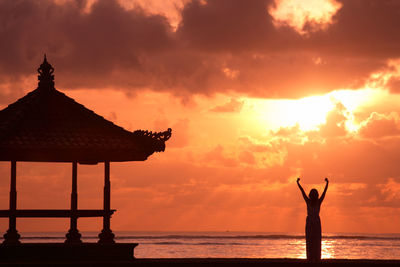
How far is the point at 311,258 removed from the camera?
75.3 feet

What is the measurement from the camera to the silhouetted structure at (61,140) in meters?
25.8

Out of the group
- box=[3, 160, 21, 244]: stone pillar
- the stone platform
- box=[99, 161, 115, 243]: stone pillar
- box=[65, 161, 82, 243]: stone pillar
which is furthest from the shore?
box=[99, 161, 115, 243]: stone pillar

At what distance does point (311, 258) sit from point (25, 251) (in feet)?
29.3

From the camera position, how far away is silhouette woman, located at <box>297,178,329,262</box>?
75.8ft

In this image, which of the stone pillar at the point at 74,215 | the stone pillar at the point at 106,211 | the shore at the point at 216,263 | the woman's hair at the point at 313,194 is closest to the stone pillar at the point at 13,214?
the stone pillar at the point at 74,215

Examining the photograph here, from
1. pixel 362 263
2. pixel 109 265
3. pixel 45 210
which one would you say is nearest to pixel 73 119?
pixel 45 210

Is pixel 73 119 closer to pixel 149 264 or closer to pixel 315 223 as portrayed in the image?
pixel 149 264

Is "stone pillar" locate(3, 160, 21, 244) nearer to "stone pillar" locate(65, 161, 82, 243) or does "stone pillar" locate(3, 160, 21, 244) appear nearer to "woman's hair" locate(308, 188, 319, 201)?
"stone pillar" locate(65, 161, 82, 243)

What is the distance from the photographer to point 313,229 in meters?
23.2

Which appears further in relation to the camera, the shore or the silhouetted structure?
the silhouetted structure

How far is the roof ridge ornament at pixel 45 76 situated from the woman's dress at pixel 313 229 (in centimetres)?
986

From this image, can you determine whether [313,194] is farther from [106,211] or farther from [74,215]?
[74,215]

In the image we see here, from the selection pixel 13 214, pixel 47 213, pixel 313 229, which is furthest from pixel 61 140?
pixel 313 229

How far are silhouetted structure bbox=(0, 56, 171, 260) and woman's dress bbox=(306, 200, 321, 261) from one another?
6465 millimetres
